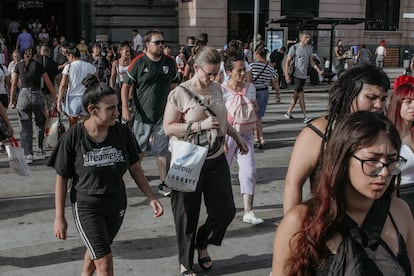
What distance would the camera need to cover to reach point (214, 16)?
25531mm

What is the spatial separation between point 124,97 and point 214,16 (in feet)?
64.0

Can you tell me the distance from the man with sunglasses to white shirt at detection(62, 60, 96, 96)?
2.01m

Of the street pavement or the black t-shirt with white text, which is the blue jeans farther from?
the black t-shirt with white text

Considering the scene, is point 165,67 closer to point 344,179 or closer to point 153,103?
point 153,103

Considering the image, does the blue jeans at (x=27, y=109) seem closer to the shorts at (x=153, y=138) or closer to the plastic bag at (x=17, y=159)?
the shorts at (x=153, y=138)

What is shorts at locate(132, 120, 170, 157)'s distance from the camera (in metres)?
6.73

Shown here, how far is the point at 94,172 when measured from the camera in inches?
145

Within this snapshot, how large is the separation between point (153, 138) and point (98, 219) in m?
3.19

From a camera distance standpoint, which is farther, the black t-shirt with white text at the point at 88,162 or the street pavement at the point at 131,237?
the street pavement at the point at 131,237

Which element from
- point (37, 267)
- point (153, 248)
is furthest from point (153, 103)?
point (37, 267)

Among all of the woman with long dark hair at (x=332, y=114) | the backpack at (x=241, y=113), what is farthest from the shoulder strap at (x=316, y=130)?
the backpack at (x=241, y=113)

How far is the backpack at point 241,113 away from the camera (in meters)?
5.89

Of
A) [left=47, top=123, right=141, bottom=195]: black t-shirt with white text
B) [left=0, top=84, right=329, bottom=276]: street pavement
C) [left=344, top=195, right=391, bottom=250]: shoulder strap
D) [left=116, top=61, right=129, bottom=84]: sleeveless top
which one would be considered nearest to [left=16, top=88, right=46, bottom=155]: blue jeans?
Result: [left=0, top=84, right=329, bottom=276]: street pavement

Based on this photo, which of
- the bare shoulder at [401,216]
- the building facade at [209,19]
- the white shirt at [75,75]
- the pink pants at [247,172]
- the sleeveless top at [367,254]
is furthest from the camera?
the building facade at [209,19]
